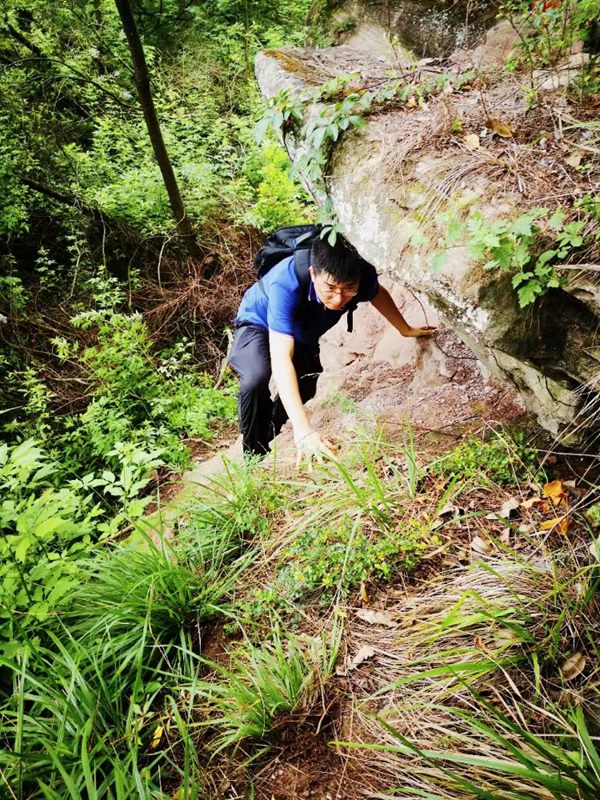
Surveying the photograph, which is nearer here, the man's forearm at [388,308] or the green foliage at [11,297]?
the man's forearm at [388,308]

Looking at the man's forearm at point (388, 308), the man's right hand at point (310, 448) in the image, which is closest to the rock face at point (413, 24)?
the man's forearm at point (388, 308)

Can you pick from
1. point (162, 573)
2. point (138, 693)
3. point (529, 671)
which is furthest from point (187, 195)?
point (529, 671)

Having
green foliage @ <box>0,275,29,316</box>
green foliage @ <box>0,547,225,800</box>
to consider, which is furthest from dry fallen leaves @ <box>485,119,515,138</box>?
green foliage @ <box>0,275,29,316</box>

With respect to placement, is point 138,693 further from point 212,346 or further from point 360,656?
point 212,346

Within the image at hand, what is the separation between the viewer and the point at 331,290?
3107mm

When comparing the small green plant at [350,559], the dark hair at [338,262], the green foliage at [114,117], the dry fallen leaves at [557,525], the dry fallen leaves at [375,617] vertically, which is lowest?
the dry fallen leaves at [375,617]

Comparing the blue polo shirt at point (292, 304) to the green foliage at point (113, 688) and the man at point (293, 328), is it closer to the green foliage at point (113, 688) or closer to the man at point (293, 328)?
the man at point (293, 328)

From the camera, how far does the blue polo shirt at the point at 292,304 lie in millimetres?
3320

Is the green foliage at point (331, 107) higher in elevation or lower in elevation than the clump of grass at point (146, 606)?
higher

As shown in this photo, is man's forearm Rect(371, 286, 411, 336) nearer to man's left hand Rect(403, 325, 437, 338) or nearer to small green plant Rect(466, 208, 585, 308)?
man's left hand Rect(403, 325, 437, 338)

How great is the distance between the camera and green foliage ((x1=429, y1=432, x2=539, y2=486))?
2457 millimetres

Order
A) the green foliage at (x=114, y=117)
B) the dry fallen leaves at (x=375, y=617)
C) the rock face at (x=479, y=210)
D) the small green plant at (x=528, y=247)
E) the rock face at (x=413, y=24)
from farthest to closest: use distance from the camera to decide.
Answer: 1. the green foliage at (x=114, y=117)
2. the rock face at (x=413, y=24)
3. the dry fallen leaves at (x=375, y=617)
4. the rock face at (x=479, y=210)
5. the small green plant at (x=528, y=247)

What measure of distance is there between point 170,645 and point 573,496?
215cm

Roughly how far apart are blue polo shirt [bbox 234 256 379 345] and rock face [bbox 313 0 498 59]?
285 cm
